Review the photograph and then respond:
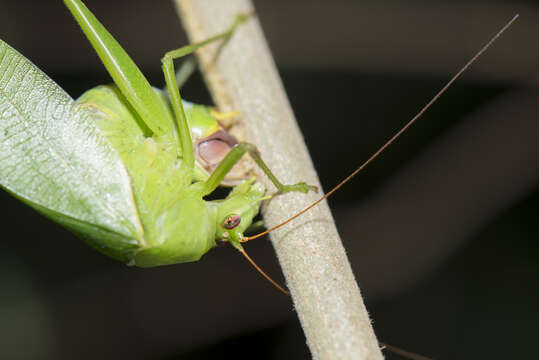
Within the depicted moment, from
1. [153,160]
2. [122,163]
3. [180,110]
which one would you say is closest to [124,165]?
[122,163]

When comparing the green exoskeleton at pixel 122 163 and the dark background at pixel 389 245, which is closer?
the green exoskeleton at pixel 122 163

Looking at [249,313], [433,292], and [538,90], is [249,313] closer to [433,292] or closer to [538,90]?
[433,292]

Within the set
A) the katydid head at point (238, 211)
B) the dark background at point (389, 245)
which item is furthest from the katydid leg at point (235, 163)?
the dark background at point (389, 245)

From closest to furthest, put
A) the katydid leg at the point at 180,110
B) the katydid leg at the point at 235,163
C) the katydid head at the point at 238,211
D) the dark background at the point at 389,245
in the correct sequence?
1. the katydid leg at the point at 235,163
2. the katydid head at the point at 238,211
3. the katydid leg at the point at 180,110
4. the dark background at the point at 389,245

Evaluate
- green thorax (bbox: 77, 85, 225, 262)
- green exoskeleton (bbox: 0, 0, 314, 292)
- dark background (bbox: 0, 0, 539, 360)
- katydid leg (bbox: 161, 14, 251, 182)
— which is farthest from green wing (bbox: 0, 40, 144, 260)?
dark background (bbox: 0, 0, 539, 360)

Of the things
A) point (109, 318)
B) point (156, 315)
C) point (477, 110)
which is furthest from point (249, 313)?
point (477, 110)

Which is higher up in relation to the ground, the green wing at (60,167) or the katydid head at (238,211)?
the green wing at (60,167)

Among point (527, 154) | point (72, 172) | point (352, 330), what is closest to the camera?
point (352, 330)

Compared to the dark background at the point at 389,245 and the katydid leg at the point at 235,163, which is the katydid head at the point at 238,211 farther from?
the dark background at the point at 389,245

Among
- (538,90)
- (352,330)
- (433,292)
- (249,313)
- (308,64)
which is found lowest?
(352,330)
